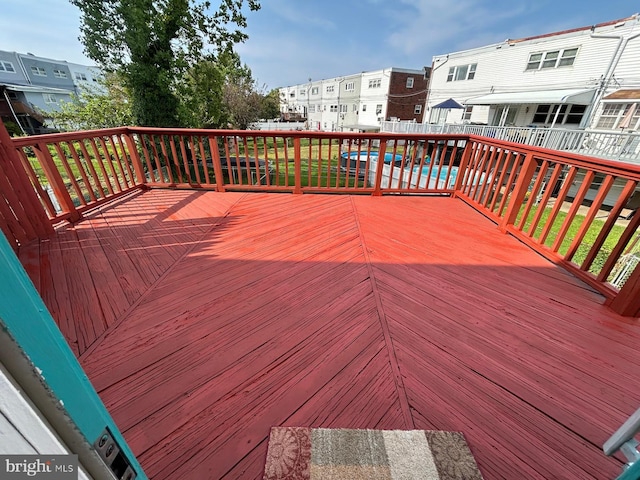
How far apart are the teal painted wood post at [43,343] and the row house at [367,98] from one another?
76.7ft

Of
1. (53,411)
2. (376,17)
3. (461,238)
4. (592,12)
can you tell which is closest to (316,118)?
(376,17)

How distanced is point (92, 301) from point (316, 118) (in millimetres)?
34681

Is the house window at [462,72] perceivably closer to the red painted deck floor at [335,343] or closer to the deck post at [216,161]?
the red painted deck floor at [335,343]

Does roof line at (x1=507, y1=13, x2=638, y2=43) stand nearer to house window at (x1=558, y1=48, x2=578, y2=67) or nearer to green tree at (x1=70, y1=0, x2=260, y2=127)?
house window at (x1=558, y1=48, x2=578, y2=67)

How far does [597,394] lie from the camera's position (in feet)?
4.20

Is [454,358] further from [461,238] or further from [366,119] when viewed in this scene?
[366,119]

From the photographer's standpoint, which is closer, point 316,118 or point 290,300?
point 290,300

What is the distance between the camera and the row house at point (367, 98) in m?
20.7

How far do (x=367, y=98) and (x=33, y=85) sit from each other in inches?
1068

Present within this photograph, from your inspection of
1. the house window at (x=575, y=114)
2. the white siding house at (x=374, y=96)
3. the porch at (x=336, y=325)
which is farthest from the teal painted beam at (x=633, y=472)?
the white siding house at (x=374, y=96)

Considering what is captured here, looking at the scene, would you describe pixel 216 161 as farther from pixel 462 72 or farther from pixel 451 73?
pixel 451 73

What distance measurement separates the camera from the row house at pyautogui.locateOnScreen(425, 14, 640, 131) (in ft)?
29.8

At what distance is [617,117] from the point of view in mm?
9492

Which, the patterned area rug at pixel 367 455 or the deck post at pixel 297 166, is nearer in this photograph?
the patterned area rug at pixel 367 455
